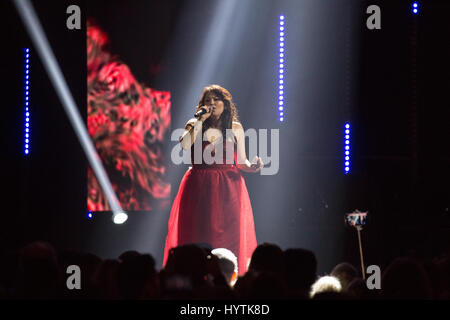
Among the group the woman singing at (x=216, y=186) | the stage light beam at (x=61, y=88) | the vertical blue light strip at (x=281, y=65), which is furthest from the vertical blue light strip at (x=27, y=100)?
A: the vertical blue light strip at (x=281, y=65)

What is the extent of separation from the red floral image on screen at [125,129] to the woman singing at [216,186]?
121 cm

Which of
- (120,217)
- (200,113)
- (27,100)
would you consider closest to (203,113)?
(200,113)

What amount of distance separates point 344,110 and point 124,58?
2366mm

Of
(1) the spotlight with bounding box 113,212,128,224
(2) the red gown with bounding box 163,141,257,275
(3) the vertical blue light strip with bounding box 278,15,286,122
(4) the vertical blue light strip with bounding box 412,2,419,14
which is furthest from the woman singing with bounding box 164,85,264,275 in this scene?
(4) the vertical blue light strip with bounding box 412,2,419,14

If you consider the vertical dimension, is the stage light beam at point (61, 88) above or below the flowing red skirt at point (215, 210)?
above

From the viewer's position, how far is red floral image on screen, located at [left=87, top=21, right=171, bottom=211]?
6469mm

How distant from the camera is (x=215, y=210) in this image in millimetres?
5367

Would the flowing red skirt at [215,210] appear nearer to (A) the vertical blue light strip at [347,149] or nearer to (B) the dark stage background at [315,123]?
(B) the dark stage background at [315,123]

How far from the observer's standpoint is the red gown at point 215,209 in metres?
5.35

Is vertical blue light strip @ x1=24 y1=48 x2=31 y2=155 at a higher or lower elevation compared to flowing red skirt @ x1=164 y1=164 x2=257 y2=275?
higher

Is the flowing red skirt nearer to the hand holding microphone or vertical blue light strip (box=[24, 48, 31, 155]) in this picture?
the hand holding microphone
